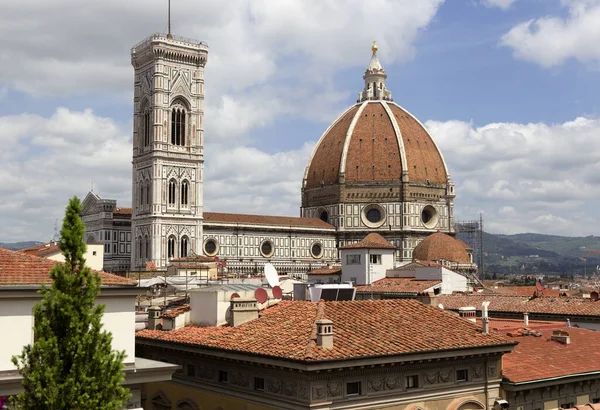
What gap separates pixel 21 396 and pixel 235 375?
333 inches

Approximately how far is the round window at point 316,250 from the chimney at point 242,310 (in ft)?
330

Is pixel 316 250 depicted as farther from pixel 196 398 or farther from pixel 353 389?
pixel 353 389

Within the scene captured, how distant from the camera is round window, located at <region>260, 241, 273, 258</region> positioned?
11719 centimetres

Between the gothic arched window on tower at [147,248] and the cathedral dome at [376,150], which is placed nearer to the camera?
the gothic arched window on tower at [147,248]

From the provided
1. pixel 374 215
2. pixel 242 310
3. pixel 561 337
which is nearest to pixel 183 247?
pixel 374 215

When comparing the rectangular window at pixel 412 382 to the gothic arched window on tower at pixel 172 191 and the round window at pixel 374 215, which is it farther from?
the round window at pixel 374 215

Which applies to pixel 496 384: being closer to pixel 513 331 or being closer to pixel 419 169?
pixel 513 331

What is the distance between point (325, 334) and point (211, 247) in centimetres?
9202

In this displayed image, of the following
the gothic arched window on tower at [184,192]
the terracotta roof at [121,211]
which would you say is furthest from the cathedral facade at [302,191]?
the terracotta roof at [121,211]

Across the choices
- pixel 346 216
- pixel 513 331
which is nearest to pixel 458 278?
pixel 513 331

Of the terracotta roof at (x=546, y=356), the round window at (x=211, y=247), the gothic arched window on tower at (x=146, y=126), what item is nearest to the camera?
the terracotta roof at (x=546, y=356)

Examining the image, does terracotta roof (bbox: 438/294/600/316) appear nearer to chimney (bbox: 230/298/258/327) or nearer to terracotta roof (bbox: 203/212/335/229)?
chimney (bbox: 230/298/258/327)

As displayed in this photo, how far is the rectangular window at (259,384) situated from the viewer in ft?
65.8

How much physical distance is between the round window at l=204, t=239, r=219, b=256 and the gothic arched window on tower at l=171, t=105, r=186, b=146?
555 inches
